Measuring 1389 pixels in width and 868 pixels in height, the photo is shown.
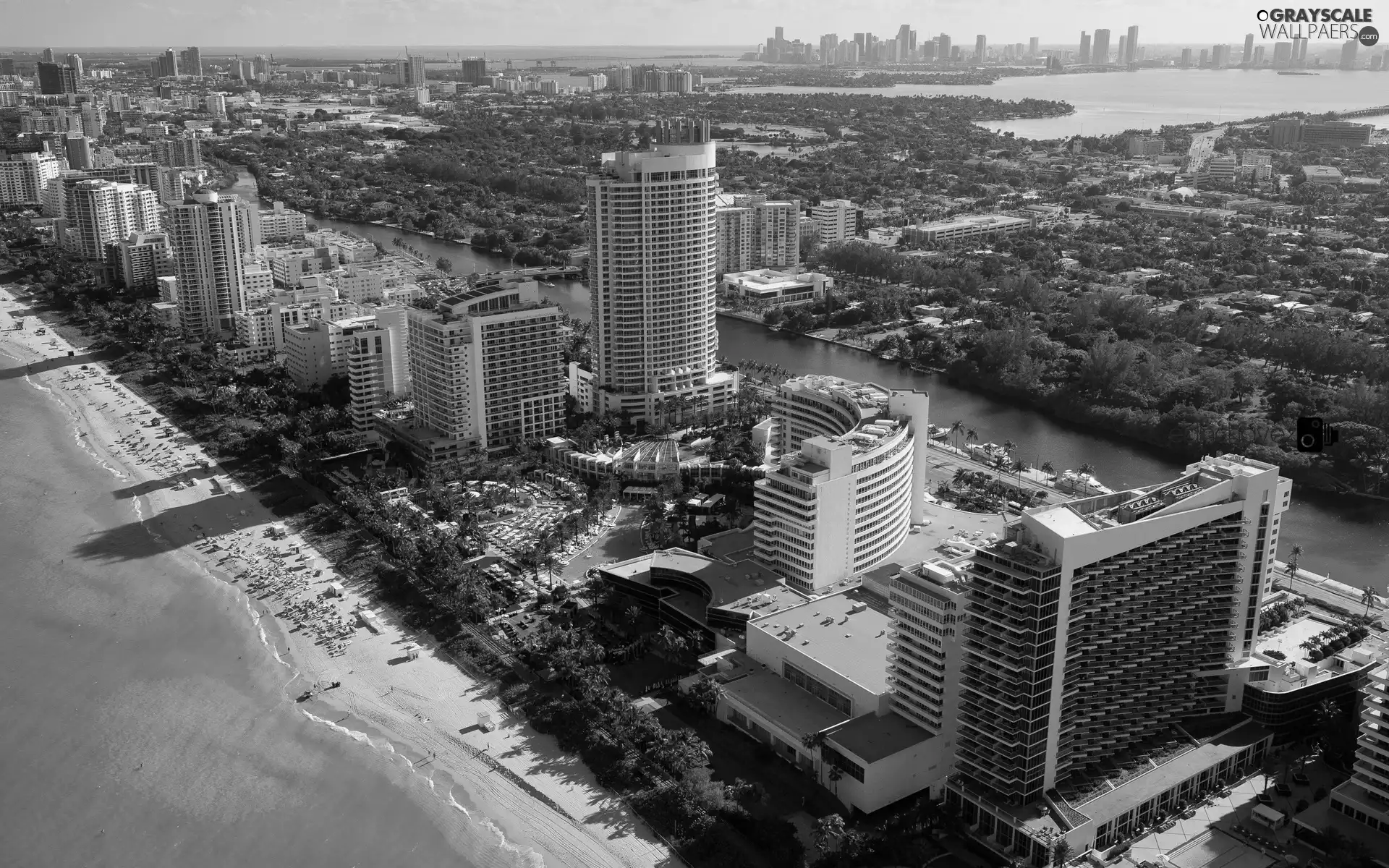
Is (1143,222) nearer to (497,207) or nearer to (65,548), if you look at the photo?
(497,207)

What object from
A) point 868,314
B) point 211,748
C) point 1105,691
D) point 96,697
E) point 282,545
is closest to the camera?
point 1105,691

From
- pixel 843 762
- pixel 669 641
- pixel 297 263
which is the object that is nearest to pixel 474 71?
pixel 297 263

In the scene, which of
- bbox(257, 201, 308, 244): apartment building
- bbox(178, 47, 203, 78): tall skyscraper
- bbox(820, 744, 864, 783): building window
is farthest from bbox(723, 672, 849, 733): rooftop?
bbox(178, 47, 203, 78): tall skyscraper

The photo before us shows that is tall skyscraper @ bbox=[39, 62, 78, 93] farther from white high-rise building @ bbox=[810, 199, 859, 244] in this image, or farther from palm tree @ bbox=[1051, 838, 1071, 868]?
palm tree @ bbox=[1051, 838, 1071, 868]

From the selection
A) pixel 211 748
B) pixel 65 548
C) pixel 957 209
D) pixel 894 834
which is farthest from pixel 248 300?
pixel 957 209

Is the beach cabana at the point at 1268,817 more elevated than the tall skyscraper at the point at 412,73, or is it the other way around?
A: the tall skyscraper at the point at 412,73

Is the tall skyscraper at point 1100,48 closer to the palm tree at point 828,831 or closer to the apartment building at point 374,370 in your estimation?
the apartment building at point 374,370

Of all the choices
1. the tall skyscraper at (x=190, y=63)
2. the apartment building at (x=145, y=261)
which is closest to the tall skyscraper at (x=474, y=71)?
the tall skyscraper at (x=190, y=63)
